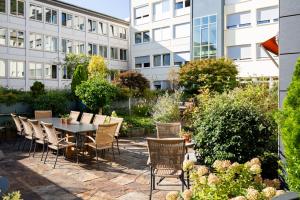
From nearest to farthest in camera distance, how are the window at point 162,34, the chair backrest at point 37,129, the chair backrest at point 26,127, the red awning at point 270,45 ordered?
the chair backrest at point 37,129 < the red awning at point 270,45 < the chair backrest at point 26,127 < the window at point 162,34

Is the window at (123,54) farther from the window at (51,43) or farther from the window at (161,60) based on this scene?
the window at (51,43)

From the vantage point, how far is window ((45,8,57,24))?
30.2 m

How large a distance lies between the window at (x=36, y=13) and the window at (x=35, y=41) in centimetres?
161

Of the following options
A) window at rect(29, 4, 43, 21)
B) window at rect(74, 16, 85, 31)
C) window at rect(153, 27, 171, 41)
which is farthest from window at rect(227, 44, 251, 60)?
window at rect(29, 4, 43, 21)

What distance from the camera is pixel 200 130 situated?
6066mm

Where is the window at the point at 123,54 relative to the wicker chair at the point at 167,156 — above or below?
above

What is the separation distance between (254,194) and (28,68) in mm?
28816

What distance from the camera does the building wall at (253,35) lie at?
25.5 m

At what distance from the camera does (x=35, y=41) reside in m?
29.2

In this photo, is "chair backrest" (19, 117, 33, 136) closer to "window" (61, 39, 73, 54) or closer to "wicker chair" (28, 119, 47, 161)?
"wicker chair" (28, 119, 47, 161)

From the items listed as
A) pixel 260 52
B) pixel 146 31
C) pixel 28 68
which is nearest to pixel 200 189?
pixel 260 52

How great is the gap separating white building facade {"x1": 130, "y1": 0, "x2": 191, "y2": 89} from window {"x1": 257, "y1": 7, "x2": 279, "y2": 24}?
743cm

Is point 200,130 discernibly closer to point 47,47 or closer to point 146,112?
point 146,112

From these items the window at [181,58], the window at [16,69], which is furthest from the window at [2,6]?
the window at [181,58]
